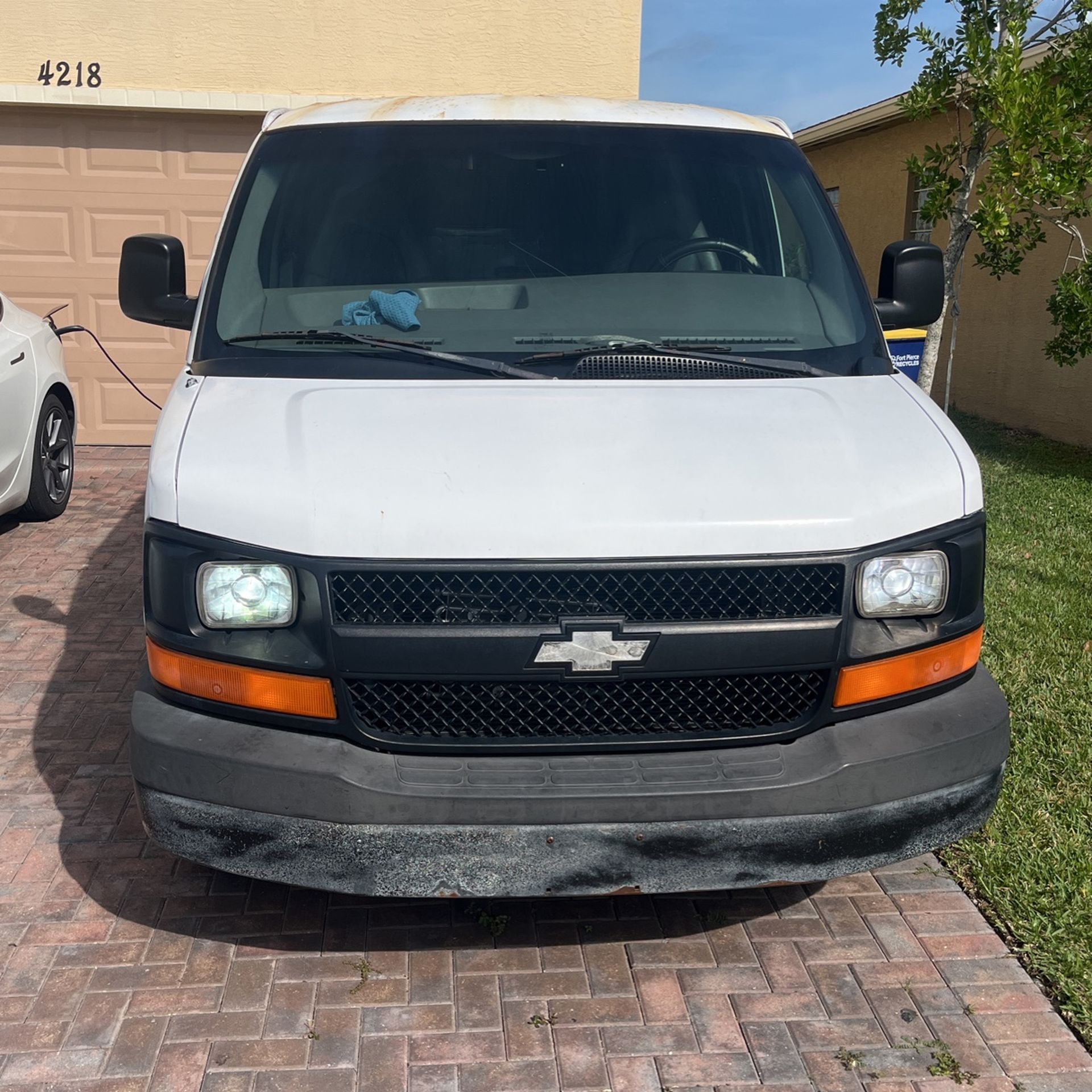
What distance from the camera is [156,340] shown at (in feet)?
33.0

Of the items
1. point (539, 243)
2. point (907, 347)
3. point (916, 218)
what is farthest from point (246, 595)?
point (916, 218)

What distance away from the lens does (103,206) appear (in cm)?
989

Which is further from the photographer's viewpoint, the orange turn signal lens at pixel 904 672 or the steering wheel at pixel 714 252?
the steering wheel at pixel 714 252

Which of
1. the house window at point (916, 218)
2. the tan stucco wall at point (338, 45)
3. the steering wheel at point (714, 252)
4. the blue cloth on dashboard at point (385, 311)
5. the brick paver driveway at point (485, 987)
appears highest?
the tan stucco wall at point (338, 45)

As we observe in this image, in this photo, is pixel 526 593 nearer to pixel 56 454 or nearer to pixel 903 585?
pixel 903 585

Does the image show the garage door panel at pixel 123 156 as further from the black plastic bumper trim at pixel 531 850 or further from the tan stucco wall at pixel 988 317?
the black plastic bumper trim at pixel 531 850

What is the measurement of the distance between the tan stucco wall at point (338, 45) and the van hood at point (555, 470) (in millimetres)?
7421

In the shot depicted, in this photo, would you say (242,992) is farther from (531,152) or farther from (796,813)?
(531,152)

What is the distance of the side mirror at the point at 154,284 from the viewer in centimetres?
402

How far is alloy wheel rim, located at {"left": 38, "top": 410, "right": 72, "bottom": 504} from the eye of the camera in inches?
294

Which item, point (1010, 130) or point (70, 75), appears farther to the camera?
point (70, 75)

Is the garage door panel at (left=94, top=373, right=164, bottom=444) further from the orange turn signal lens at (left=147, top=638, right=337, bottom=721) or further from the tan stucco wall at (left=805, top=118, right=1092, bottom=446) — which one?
the tan stucco wall at (left=805, top=118, right=1092, bottom=446)

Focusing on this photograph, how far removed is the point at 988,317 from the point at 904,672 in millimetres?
10845

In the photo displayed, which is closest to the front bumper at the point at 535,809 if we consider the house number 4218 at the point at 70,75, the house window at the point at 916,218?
the house number 4218 at the point at 70,75
